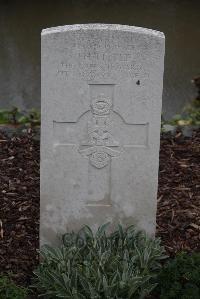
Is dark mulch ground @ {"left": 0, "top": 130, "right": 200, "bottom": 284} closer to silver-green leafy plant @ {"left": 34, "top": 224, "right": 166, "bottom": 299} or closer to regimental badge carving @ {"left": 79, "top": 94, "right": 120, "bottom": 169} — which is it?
silver-green leafy plant @ {"left": 34, "top": 224, "right": 166, "bottom": 299}

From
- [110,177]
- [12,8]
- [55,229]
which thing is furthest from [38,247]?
[12,8]

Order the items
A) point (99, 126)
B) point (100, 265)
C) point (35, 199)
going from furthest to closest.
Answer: point (35, 199) → point (99, 126) → point (100, 265)

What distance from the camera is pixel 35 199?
16.1 ft

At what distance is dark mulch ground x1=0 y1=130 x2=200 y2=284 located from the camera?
4.33m

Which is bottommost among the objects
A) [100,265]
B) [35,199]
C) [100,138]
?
[100,265]

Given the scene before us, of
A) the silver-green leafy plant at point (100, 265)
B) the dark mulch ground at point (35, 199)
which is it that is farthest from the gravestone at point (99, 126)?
the dark mulch ground at point (35, 199)

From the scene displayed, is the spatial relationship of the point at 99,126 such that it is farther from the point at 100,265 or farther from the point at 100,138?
the point at 100,265

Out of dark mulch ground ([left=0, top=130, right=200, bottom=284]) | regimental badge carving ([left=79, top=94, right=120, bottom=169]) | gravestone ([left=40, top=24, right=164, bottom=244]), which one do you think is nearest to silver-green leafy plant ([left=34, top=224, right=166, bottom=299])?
gravestone ([left=40, top=24, right=164, bottom=244])

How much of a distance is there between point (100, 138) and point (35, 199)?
1194mm

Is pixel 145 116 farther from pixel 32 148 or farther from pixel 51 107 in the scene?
pixel 32 148

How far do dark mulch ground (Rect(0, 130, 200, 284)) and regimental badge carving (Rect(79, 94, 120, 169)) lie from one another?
0.82 meters

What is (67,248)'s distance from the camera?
3959mm

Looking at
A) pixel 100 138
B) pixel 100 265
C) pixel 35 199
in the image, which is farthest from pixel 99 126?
pixel 35 199

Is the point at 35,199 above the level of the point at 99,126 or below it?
below
